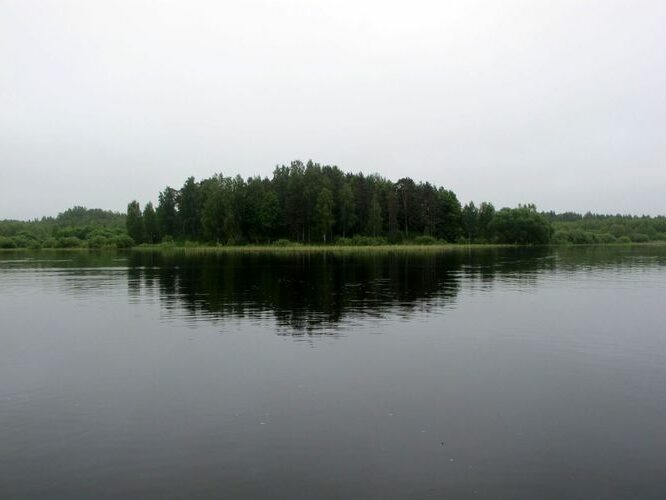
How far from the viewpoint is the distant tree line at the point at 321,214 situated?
465 feet

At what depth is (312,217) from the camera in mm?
139000

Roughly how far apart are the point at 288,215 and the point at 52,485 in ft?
432

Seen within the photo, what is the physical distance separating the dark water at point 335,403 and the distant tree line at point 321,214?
10988 centimetres

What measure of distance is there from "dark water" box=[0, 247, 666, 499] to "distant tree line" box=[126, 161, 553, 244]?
10988 cm

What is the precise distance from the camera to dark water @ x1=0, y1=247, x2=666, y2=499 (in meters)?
10.4

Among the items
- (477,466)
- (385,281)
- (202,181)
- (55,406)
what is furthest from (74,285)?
(202,181)

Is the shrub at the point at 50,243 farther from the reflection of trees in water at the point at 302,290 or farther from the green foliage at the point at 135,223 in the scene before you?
the reflection of trees in water at the point at 302,290

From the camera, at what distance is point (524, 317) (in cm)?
2886

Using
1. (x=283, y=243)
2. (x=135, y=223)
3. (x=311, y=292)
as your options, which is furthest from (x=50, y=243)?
(x=311, y=292)

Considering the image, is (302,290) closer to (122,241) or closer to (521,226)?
(521,226)

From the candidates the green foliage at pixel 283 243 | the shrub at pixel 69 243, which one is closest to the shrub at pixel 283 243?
the green foliage at pixel 283 243

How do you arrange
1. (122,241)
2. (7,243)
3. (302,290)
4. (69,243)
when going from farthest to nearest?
(69,243)
(7,243)
(122,241)
(302,290)

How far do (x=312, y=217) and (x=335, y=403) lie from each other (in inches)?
4930

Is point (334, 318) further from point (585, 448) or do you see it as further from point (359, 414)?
point (585, 448)
